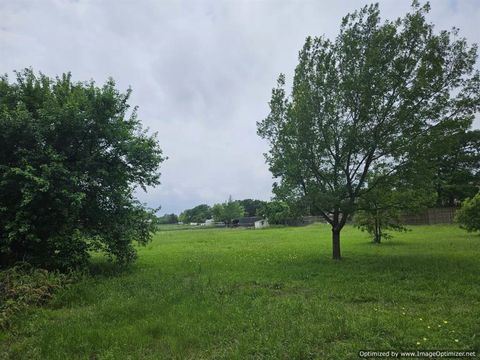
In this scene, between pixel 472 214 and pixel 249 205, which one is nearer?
pixel 472 214

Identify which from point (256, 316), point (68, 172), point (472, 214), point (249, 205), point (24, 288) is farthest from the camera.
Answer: point (249, 205)

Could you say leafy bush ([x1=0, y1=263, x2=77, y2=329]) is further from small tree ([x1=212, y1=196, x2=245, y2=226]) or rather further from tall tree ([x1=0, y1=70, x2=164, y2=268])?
small tree ([x1=212, y1=196, x2=245, y2=226])

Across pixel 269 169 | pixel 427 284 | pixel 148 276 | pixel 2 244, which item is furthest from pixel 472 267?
pixel 2 244

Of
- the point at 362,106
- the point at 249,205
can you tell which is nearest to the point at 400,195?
the point at 362,106

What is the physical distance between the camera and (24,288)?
799cm

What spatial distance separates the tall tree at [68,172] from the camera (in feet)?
34.7

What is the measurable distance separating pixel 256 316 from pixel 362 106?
30.9ft

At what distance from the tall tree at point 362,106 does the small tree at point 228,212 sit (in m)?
85.7

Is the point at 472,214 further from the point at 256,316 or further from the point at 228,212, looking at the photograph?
the point at 228,212

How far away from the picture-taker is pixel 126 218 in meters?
13.0

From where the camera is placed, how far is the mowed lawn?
527 cm

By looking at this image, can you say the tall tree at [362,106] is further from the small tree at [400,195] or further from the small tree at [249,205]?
the small tree at [249,205]

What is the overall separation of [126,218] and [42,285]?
469 centimetres

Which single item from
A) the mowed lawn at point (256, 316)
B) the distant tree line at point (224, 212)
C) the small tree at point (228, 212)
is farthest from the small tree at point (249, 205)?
the mowed lawn at point (256, 316)
